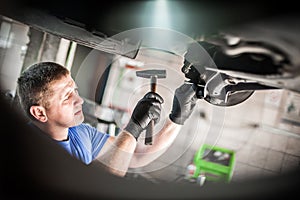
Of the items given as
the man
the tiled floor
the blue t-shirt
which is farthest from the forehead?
the tiled floor

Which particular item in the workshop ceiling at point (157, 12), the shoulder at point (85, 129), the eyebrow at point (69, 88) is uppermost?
the workshop ceiling at point (157, 12)

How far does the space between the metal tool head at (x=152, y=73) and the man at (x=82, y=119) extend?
0.04 m

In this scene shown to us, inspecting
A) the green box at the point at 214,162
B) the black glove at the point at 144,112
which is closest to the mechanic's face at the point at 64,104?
the black glove at the point at 144,112

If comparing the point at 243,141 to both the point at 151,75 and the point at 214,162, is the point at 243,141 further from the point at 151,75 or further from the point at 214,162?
the point at 151,75

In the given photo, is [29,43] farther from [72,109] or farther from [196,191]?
[196,191]

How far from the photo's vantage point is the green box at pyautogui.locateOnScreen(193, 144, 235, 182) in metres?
0.70

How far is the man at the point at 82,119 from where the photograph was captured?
2.49 ft

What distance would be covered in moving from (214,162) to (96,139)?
0.90 feet

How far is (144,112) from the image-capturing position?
0.89 meters

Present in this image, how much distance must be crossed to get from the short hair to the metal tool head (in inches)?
6.7

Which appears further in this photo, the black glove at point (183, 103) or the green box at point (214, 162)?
→ the black glove at point (183, 103)

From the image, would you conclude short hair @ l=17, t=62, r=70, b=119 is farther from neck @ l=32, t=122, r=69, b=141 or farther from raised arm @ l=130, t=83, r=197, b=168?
raised arm @ l=130, t=83, r=197, b=168

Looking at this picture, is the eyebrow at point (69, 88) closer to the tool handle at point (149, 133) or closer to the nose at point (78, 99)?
the nose at point (78, 99)

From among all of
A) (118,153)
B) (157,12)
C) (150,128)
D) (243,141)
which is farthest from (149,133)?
(157,12)
